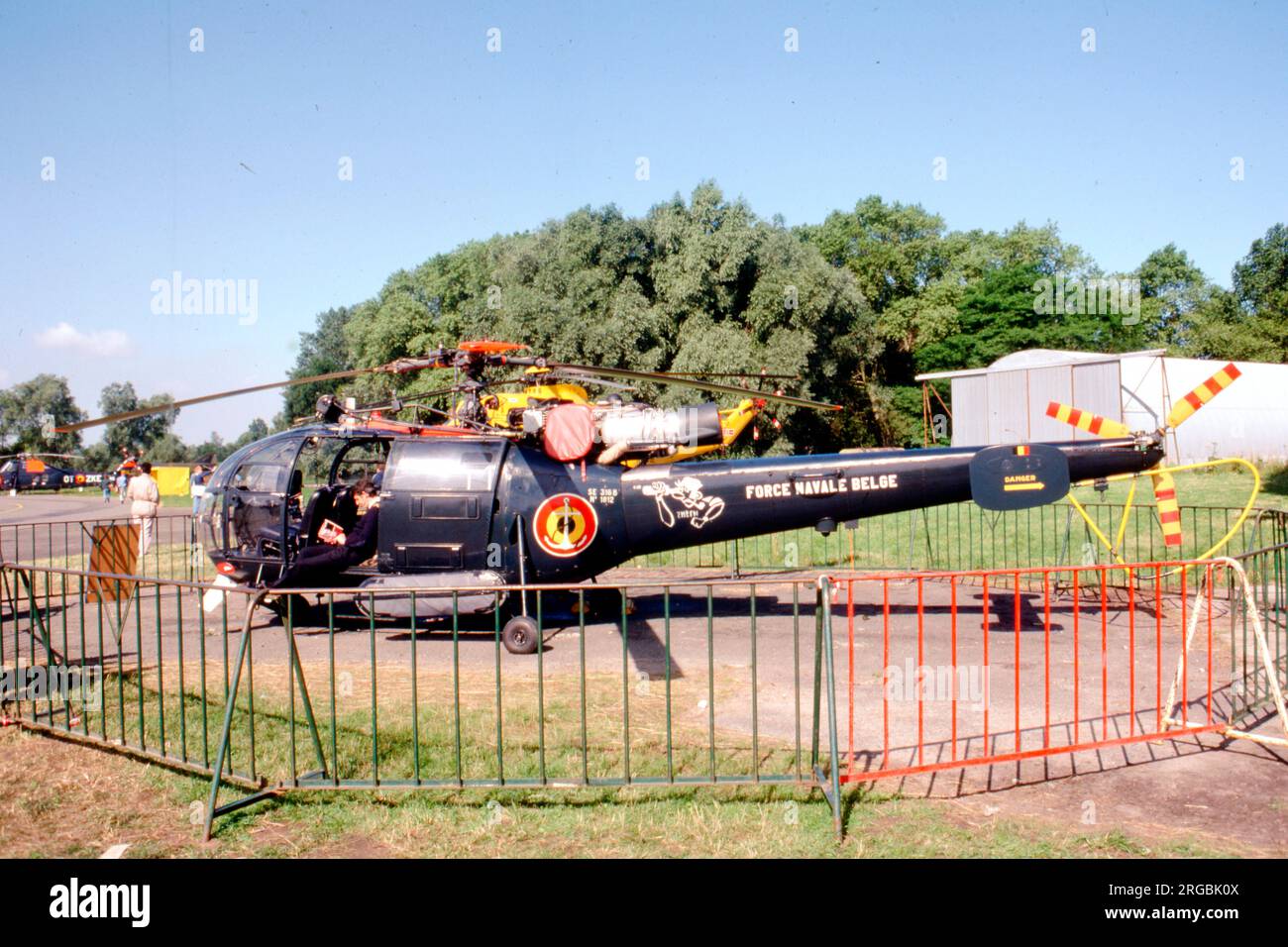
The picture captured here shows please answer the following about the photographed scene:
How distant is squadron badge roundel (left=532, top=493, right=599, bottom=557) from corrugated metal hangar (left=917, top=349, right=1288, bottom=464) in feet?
79.8

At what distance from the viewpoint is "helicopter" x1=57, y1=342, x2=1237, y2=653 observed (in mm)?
9312

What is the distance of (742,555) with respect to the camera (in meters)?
15.8

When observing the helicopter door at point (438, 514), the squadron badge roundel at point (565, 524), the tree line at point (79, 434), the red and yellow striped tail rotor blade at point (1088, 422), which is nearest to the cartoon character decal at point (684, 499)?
the squadron badge roundel at point (565, 524)

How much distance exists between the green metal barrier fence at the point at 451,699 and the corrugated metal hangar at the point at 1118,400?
2524 cm

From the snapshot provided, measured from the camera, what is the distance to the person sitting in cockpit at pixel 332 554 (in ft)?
31.5

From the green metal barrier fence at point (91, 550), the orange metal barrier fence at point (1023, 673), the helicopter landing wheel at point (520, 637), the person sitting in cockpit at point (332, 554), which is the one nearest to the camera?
the orange metal barrier fence at point (1023, 673)

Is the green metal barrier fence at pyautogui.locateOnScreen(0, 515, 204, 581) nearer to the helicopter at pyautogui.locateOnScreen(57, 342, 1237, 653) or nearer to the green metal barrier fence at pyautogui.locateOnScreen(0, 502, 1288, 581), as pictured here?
the green metal barrier fence at pyautogui.locateOnScreen(0, 502, 1288, 581)

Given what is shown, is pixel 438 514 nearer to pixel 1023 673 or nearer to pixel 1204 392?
pixel 1023 673

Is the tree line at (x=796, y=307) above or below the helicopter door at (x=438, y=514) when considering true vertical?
above

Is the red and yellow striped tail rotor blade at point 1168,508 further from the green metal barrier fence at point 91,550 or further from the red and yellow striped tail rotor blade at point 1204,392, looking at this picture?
the green metal barrier fence at point 91,550

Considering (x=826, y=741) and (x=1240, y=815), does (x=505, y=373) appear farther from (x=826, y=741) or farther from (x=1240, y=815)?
(x=1240, y=815)

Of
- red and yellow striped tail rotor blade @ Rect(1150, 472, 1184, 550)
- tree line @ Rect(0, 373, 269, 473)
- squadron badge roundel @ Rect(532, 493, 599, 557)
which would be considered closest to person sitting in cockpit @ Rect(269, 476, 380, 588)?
squadron badge roundel @ Rect(532, 493, 599, 557)

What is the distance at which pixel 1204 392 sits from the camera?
9.16 meters
